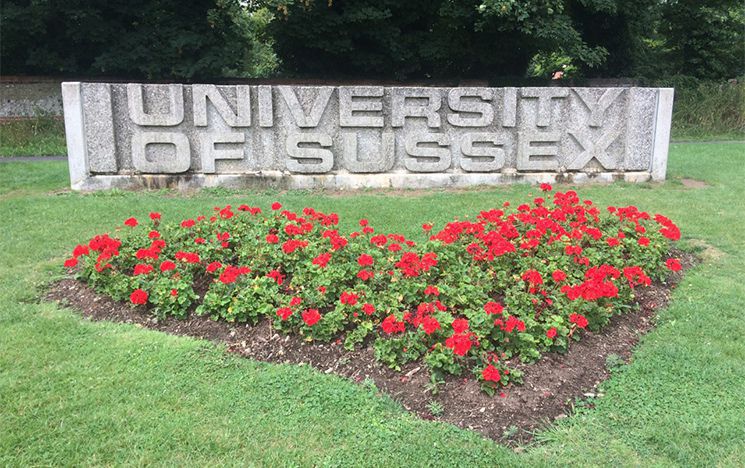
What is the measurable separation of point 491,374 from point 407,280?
1.06 m

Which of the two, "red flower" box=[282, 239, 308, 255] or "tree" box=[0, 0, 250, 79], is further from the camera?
"tree" box=[0, 0, 250, 79]

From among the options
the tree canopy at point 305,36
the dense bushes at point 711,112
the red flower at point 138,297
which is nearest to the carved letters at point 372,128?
the red flower at point 138,297

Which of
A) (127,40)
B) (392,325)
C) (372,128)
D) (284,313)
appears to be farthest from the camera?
(127,40)

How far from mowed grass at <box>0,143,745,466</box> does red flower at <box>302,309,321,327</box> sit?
0.26 m

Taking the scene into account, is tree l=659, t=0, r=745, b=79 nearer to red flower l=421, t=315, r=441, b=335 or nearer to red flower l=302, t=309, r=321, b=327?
red flower l=421, t=315, r=441, b=335

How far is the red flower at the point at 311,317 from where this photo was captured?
3.29m

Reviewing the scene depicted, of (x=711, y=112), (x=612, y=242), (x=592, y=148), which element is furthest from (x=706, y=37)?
(x=612, y=242)

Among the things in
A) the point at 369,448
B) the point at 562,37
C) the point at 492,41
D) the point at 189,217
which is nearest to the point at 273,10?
the point at 492,41

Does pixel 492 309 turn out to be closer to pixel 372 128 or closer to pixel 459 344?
pixel 459 344

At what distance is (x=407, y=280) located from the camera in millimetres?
3807

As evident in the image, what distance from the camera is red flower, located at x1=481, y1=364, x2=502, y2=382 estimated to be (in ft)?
9.39

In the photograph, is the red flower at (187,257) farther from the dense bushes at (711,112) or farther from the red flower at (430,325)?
the dense bushes at (711,112)

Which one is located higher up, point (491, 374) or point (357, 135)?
point (357, 135)

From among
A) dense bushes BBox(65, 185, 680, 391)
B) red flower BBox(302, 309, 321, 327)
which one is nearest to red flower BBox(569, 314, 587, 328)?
dense bushes BBox(65, 185, 680, 391)
